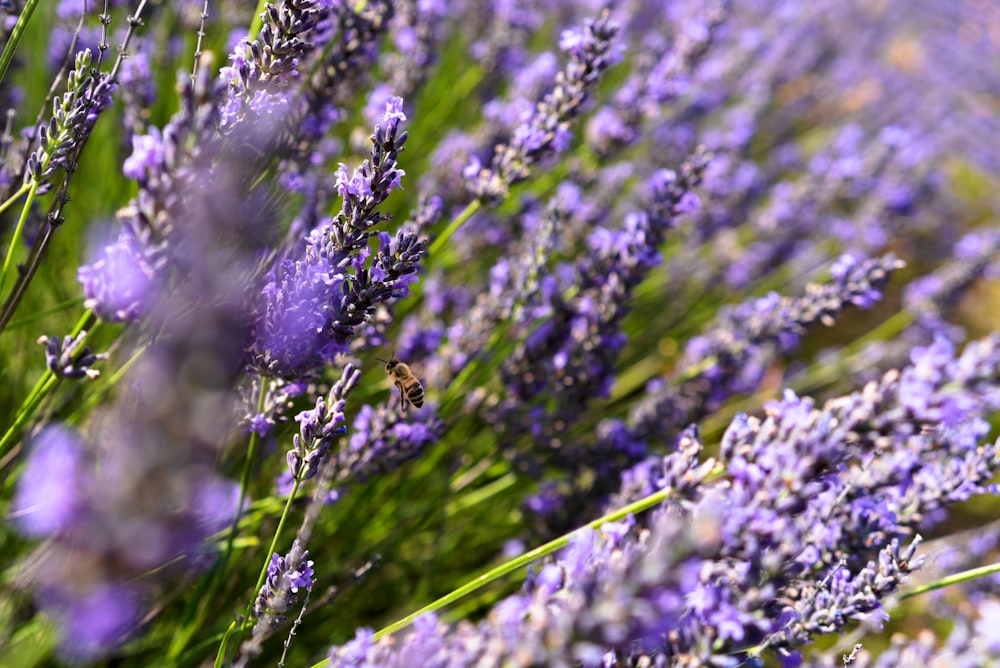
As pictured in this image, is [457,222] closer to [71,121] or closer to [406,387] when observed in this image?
[406,387]

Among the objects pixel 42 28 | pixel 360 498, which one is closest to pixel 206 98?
pixel 360 498

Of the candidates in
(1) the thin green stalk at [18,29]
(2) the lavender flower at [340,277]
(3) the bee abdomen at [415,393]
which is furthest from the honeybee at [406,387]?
(1) the thin green stalk at [18,29]

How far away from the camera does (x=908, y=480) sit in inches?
55.4

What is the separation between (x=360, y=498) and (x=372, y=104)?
4.43 ft

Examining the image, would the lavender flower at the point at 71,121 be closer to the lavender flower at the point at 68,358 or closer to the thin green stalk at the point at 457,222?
the lavender flower at the point at 68,358

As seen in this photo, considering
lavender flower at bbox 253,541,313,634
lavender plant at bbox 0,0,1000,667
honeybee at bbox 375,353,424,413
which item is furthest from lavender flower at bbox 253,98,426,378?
honeybee at bbox 375,353,424,413

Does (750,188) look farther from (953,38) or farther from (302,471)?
(953,38)

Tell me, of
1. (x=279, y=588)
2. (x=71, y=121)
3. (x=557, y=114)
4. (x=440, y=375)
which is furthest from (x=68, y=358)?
(x=557, y=114)

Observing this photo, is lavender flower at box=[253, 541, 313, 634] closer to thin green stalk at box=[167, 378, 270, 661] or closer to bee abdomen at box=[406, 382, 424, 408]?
thin green stalk at box=[167, 378, 270, 661]

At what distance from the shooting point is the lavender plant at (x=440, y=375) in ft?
2.80

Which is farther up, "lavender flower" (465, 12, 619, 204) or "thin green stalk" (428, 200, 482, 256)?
"lavender flower" (465, 12, 619, 204)

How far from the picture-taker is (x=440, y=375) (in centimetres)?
192

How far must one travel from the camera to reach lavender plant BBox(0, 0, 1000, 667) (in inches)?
33.5

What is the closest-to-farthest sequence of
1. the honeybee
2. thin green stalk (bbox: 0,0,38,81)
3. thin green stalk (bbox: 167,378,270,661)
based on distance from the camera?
thin green stalk (bbox: 0,0,38,81), thin green stalk (bbox: 167,378,270,661), the honeybee
